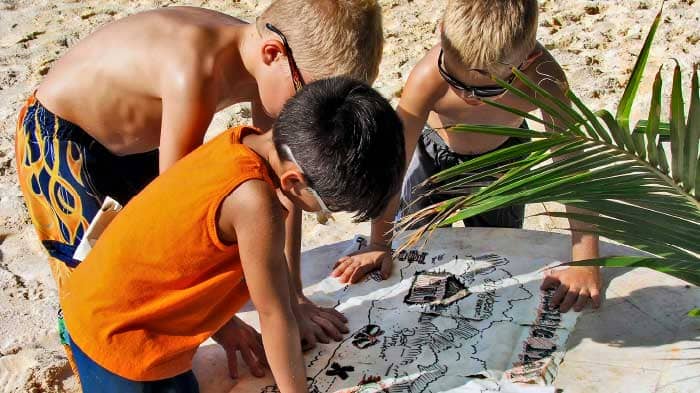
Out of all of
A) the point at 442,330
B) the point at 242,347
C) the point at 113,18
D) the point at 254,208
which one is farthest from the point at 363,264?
the point at 113,18

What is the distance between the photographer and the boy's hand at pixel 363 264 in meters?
2.16

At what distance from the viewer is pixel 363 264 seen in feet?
7.12

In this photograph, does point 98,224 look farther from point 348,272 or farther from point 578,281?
point 578,281

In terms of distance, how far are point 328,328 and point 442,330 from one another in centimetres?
29

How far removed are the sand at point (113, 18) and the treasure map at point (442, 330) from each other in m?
0.60

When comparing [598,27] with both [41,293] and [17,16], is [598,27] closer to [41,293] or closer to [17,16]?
[41,293]

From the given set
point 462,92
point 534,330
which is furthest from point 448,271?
point 462,92

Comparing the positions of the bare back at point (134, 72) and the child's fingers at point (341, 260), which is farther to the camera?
the child's fingers at point (341, 260)

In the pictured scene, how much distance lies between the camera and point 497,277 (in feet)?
6.86

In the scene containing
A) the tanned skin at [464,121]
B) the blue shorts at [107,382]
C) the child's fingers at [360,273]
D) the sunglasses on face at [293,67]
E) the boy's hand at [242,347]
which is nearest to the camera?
the blue shorts at [107,382]

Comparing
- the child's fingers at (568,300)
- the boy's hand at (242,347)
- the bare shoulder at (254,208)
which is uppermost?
the bare shoulder at (254,208)

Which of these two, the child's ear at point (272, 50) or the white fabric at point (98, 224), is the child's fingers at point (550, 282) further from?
the white fabric at point (98, 224)

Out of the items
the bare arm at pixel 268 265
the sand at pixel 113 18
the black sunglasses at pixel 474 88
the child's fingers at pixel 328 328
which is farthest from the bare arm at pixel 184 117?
the sand at pixel 113 18

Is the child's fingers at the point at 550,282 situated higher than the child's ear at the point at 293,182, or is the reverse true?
the child's ear at the point at 293,182
